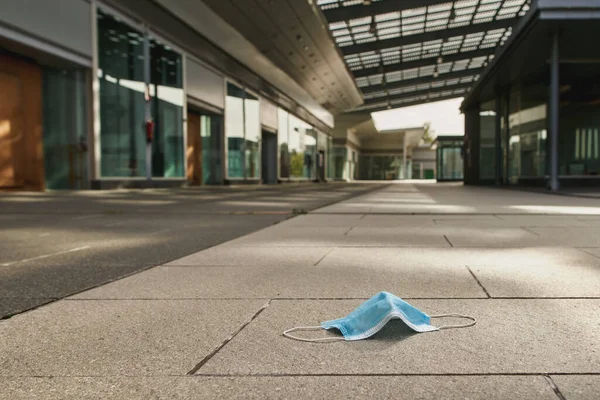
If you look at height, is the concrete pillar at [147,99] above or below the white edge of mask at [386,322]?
above

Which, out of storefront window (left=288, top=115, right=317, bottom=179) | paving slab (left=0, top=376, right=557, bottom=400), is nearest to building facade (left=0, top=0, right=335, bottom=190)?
storefront window (left=288, top=115, right=317, bottom=179)

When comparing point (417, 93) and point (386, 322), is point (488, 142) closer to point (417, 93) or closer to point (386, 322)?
point (417, 93)

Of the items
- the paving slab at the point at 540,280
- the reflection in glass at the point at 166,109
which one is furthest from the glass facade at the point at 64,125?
the paving slab at the point at 540,280

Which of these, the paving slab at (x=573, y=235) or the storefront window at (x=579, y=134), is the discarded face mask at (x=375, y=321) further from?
the storefront window at (x=579, y=134)

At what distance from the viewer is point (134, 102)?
59.2ft

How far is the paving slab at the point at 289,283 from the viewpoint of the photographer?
2.75m

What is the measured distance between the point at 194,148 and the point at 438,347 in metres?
24.1

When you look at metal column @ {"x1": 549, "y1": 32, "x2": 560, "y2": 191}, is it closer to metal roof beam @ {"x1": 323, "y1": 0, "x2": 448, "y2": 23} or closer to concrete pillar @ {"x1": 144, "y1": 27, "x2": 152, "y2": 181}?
metal roof beam @ {"x1": 323, "y1": 0, "x2": 448, "y2": 23}

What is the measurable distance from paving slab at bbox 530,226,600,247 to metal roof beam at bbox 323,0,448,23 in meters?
18.3

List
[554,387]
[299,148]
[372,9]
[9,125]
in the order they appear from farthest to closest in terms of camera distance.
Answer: [299,148], [372,9], [9,125], [554,387]

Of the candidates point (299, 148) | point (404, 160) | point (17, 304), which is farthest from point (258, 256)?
point (404, 160)

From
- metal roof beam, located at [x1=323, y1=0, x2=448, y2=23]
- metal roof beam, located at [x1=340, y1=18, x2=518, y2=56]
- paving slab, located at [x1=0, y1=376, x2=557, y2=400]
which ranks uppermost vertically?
metal roof beam, located at [x1=340, y1=18, x2=518, y2=56]

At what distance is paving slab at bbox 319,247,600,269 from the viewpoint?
3668 millimetres

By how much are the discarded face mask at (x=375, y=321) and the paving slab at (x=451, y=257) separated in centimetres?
147
